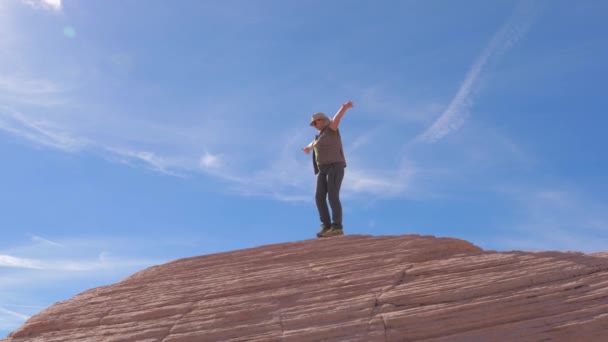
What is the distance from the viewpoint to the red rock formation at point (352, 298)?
838 centimetres

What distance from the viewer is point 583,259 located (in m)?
9.47

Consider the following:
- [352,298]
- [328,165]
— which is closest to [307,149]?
[328,165]

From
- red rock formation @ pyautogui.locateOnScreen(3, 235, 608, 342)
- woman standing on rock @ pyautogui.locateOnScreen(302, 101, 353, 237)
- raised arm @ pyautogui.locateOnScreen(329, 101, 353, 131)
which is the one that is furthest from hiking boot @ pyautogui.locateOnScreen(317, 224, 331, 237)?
raised arm @ pyautogui.locateOnScreen(329, 101, 353, 131)

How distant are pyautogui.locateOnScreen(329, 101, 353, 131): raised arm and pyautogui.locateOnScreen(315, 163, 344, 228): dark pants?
0.76 metres

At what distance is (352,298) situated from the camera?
9.37 m

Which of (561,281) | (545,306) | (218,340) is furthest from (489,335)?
(218,340)

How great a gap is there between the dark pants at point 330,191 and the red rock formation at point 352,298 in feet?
3.22

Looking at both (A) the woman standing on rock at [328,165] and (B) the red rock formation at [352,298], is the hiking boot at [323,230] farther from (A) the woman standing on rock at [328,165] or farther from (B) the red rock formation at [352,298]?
(B) the red rock formation at [352,298]

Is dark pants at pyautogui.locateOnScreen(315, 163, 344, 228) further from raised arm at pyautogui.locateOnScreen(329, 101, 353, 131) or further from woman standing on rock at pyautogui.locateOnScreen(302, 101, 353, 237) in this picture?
raised arm at pyautogui.locateOnScreen(329, 101, 353, 131)

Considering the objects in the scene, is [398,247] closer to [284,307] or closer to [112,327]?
[284,307]

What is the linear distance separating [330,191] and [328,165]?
0.57 metres

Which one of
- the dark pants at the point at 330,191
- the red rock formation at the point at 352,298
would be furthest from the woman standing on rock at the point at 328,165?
the red rock formation at the point at 352,298

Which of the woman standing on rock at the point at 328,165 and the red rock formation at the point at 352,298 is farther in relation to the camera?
the woman standing on rock at the point at 328,165

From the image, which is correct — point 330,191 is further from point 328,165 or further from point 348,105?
point 348,105
